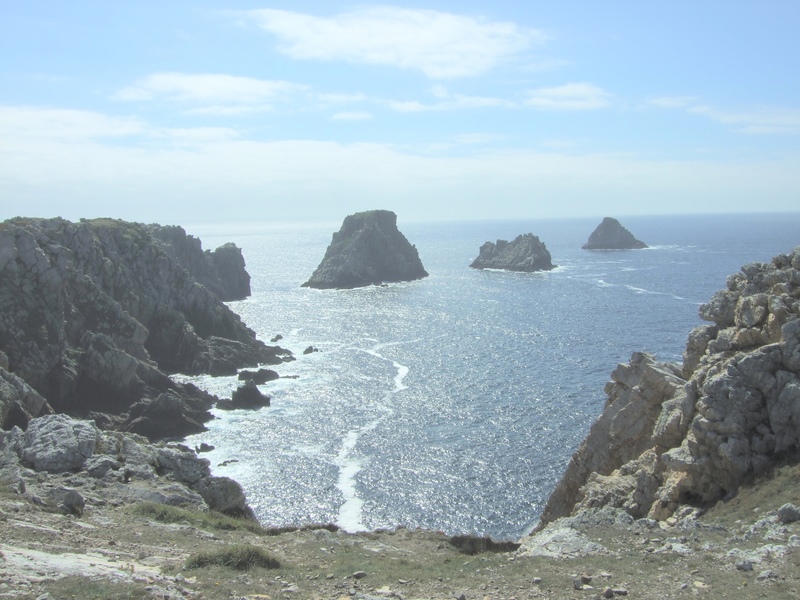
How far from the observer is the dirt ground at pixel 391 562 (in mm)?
16469

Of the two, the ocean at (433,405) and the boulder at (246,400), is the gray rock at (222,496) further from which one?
the boulder at (246,400)

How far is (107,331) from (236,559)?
230ft

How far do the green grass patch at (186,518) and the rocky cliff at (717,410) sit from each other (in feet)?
46.5

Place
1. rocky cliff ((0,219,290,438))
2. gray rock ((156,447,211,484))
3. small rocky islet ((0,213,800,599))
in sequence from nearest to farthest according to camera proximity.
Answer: small rocky islet ((0,213,800,599)) < gray rock ((156,447,211,484)) < rocky cliff ((0,219,290,438))

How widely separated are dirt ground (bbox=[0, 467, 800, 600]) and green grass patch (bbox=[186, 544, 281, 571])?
10.6 inches

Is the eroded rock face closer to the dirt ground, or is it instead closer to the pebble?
the dirt ground

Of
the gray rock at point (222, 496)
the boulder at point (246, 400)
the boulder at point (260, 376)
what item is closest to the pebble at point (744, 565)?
the gray rock at point (222, 496)

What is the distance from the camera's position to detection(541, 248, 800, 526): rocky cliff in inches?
971

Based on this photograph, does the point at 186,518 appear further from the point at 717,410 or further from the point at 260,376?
the point at 260,376

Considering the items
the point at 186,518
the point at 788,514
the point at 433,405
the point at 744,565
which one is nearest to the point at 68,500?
the point at 186,518

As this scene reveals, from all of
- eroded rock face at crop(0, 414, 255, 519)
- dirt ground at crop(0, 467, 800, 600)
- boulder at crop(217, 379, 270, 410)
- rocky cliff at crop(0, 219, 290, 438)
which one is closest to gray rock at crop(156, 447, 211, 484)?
eroded rock face at crop(0, 414, 255, 519)

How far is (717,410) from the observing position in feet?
83.1

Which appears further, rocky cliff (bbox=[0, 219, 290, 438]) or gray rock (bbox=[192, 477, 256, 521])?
rocky cliff (bbox=[0, 219, 290, 438])

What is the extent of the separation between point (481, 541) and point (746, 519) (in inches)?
342
